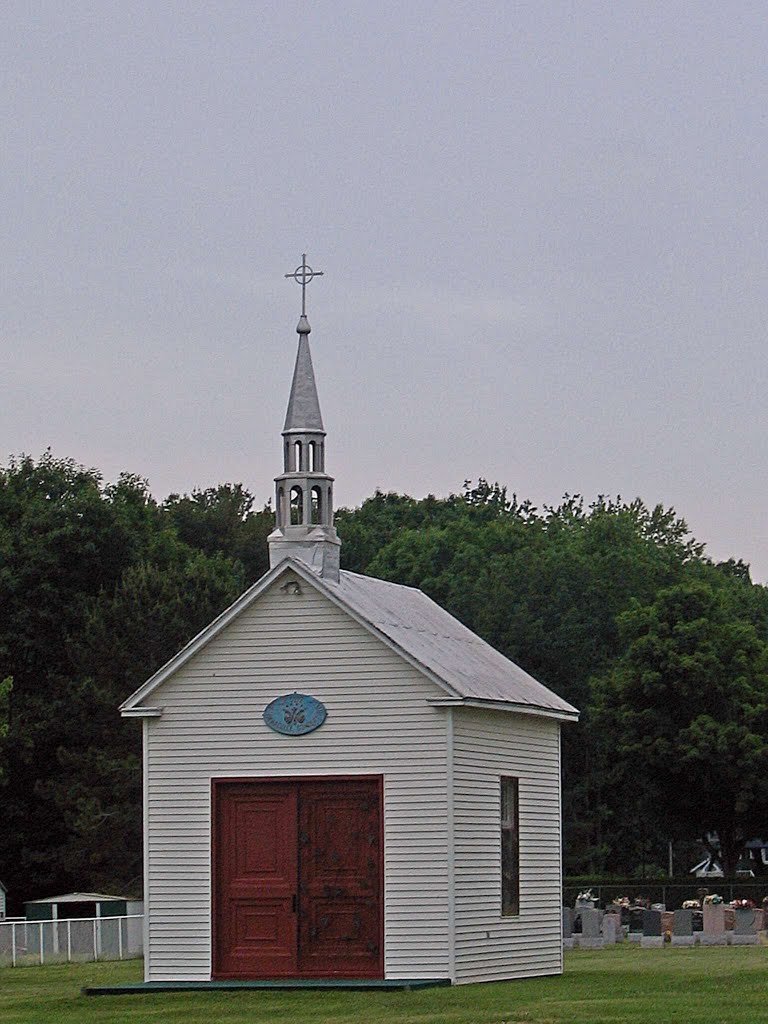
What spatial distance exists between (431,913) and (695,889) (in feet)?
113

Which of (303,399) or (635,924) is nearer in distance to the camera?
(303,399)

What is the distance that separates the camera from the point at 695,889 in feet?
204

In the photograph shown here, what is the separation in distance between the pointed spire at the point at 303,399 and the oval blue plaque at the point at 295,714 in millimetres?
4814

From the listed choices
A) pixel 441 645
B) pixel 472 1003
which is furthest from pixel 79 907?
pixel 472 1003

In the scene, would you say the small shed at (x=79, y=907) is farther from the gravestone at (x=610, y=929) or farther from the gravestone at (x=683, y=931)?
Answer: the gravestone at (x=683, y=931)

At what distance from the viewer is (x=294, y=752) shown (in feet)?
99.6

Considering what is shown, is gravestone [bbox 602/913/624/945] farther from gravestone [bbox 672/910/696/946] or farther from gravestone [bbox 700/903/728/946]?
gravestone [bbox 700/903/728/946]

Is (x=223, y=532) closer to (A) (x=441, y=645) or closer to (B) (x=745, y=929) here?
(B) (x=745, y=929)

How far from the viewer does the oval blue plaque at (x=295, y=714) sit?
1192 inches

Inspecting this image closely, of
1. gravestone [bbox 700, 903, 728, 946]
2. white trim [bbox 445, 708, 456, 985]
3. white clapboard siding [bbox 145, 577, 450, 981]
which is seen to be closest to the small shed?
gravestone [bbox 700, 903, 728, 946]

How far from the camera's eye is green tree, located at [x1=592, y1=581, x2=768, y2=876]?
63.9 metres

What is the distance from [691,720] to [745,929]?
16.8 meters

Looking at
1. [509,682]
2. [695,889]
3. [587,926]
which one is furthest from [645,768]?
[509,682]

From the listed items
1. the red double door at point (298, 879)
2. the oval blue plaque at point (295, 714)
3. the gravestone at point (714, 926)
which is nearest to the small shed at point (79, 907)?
the gravestone at point (714, 926)
